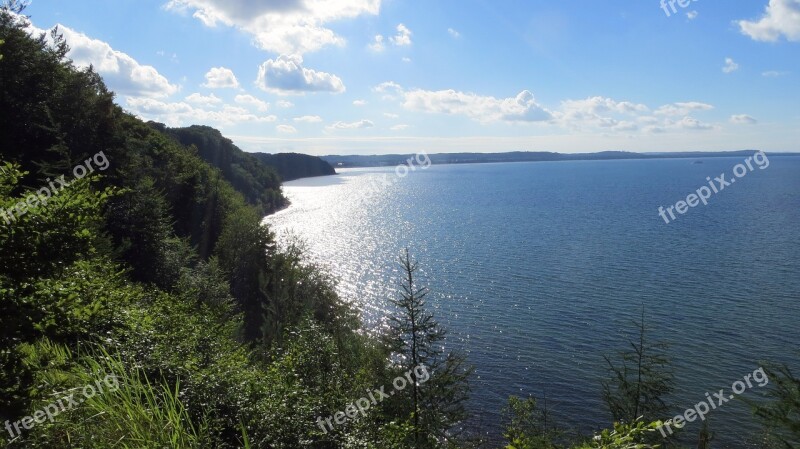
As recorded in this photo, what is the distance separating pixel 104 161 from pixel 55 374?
2435 centimetres

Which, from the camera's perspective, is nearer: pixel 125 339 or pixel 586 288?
pixel 125 339

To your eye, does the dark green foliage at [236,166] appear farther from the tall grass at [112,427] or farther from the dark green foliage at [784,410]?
the dark green foliage at [784,410]

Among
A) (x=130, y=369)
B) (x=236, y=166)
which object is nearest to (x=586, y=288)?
(x=130, y=369)

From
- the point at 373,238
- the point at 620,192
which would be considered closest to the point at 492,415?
the point at 373,238

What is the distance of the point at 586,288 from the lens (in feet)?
152

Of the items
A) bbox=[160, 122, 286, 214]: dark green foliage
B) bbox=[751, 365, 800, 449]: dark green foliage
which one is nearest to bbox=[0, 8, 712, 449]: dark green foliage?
bbox=[751, 365, 800, 449]: dark green foliage

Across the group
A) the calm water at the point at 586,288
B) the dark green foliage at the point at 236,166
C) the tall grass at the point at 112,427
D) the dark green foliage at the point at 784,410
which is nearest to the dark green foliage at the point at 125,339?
the tall grass at the point at 112,427

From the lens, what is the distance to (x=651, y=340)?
111 ft

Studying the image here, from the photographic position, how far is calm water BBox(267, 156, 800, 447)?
3053cm

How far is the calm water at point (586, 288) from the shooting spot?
30531mm

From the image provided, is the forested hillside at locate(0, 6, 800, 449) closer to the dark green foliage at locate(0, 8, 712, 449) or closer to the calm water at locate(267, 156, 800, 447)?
the dark green foliage at locate(0, 8, 712, 449)

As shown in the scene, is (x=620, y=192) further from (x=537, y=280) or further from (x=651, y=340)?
(x=651, y=340)

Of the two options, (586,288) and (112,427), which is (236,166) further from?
(112,427)

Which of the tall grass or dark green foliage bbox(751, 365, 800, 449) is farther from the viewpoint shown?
dark green foliage bbox(751, 365, 800, 449)
